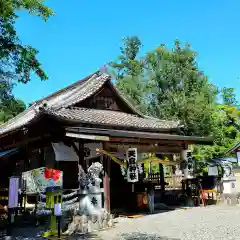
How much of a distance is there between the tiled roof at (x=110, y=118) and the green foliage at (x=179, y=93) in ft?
40.7

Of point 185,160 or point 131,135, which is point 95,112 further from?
point 185,160

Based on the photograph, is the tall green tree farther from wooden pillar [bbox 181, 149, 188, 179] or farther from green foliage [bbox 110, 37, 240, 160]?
wooden pillar [bbox 181, 149, 188, 179]

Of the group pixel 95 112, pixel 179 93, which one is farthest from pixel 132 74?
pixel 95 112

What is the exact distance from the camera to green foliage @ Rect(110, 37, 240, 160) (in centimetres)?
3136

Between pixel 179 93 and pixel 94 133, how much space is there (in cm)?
2223

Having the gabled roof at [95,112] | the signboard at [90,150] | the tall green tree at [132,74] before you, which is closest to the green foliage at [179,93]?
the tall green tree at [132,74]

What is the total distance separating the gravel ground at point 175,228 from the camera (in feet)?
29.5

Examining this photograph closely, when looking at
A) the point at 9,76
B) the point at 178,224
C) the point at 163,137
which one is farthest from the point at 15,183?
the point at 163,137

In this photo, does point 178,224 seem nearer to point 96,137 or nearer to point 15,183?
point 96,137

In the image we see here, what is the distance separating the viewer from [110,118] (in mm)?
16344

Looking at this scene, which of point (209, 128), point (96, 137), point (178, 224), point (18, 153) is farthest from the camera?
point (209, 128)

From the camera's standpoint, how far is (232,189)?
17891mm

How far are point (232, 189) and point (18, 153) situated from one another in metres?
12.3

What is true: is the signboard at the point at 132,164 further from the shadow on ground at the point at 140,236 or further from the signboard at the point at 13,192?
the signboard at the point at 13,192
